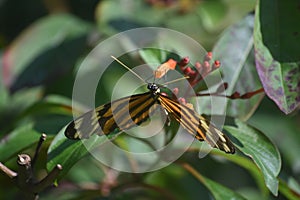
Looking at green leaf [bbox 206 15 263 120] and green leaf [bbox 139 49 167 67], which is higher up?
green leaf [bbox 139 49 167 67]

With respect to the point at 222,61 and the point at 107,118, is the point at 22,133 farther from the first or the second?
the point at 222,61

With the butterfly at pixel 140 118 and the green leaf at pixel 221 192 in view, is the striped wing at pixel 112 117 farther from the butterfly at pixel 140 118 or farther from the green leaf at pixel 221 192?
the green leaf at pixel 221 192

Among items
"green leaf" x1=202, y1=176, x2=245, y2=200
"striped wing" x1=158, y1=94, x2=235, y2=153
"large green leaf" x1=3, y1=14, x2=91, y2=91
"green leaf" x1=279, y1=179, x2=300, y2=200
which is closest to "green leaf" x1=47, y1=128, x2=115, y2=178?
"striped wing" x1=158, y1=94, x2=235, y2=153

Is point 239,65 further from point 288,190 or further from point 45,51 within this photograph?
point 45,51

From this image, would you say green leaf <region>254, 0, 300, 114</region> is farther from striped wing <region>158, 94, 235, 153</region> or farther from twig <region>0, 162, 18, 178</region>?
twig <region>0, 162, 18, 178</region>

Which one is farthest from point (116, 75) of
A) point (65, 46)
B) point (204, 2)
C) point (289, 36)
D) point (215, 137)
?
point (215, 137)

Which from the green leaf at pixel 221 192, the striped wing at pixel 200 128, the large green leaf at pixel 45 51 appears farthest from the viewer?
the large green leaf at pixel 45 51

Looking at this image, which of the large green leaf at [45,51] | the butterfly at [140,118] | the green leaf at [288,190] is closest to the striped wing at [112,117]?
the butterfly at [140,118]
